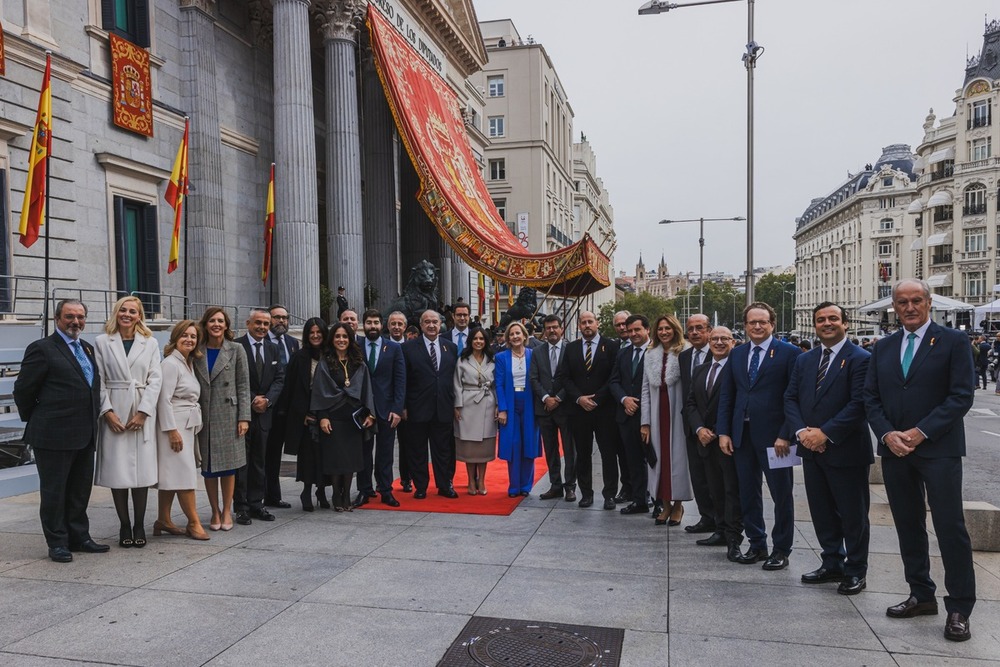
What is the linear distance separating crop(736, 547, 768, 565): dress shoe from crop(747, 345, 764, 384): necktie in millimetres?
1407

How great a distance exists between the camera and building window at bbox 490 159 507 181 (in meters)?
58.3

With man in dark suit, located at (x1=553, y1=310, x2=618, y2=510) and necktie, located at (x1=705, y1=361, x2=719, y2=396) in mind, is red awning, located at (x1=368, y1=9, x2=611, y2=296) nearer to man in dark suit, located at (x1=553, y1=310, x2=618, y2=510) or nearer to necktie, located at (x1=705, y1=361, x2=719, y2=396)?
man in dark suit, located at (x1=553, y1=310, x2=618, y2=510)

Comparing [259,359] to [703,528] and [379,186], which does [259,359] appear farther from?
[379,186]

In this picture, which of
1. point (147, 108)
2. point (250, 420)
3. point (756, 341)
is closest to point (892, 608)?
point (756, 341)

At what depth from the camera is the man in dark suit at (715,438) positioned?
20.7ft

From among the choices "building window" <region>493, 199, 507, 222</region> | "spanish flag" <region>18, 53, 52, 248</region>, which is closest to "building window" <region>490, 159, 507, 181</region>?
"building window" <region>493, 199, 507, 222</region>

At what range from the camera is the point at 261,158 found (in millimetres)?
20578

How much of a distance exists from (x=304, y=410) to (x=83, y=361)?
2.25 meters

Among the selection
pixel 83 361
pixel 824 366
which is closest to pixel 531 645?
pixel 824 366

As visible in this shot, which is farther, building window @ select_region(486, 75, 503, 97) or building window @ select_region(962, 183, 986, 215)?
building window @ select_region(962, 183, 986, 215)

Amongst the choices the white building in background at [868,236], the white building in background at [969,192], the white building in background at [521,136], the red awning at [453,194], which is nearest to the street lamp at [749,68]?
the red awning at [453,194]

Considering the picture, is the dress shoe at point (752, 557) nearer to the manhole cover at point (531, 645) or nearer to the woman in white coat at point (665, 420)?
the woman in white coat at point (665, 420)

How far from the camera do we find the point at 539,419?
8.54 m

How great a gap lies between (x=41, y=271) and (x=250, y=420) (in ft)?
28.0
